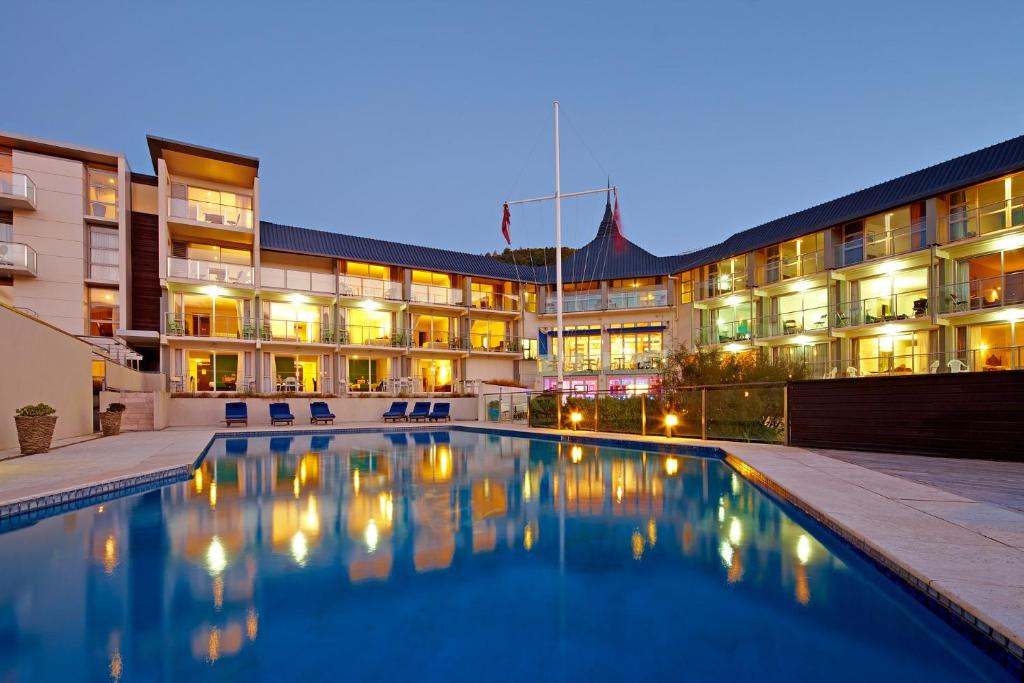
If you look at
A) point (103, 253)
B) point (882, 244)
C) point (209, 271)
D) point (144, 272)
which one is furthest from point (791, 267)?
point (103, 253)

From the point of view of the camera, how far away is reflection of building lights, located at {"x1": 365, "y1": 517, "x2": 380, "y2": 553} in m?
5.95

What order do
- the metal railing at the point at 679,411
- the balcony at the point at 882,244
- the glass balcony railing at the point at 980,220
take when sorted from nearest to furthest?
the metal railing at the point at 679,411, the glass balcony railing at the point at 980,220, the balcony at the point at 882,244

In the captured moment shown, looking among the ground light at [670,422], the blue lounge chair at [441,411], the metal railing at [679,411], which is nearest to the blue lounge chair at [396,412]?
the blue lounge chair at [441,411]

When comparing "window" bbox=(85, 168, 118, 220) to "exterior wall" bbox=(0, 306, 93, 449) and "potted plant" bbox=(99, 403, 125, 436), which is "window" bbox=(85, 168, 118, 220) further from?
"potted plant" bbox=(99, 403, 125, 436)

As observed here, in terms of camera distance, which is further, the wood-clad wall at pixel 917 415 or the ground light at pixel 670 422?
the ground light at pixel 670 422

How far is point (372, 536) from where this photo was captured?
6.38m

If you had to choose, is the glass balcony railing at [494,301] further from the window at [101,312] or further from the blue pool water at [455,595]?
the blue pool water at [455,595]

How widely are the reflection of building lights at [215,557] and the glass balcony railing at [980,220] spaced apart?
903 inches

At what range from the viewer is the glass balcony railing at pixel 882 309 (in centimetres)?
2044

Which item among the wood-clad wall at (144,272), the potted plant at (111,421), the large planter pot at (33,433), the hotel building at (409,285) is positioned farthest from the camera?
the wood-clad wall at (144,272)

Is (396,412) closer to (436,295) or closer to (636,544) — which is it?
(436,295)

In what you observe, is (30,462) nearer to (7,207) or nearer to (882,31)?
(7,207)

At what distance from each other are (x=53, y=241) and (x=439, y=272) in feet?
55.5

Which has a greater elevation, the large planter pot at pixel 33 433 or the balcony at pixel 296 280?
the balcony at pixel 296 280
